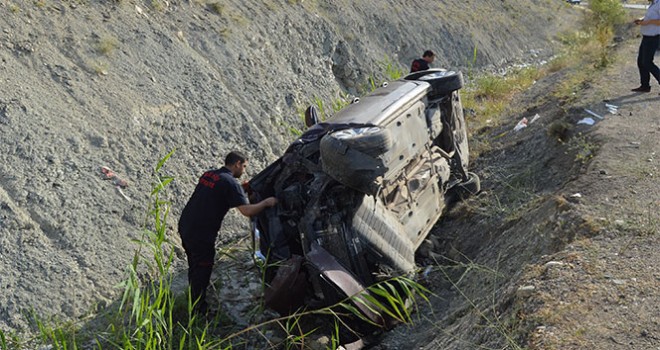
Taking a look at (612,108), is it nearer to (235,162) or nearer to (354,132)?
(354,132)

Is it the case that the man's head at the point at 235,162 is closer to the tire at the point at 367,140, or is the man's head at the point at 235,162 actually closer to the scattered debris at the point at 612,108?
the tire at the point at 367,140

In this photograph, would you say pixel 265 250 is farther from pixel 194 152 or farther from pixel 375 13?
pixel 375 13

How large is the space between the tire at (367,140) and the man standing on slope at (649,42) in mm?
6114

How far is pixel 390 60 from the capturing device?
50.7 feet

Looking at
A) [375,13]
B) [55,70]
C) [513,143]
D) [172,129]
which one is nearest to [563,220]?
[513,143]

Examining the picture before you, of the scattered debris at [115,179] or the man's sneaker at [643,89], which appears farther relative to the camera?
the man's sneaker at [643,89]

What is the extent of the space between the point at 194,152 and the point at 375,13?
26.7 ft

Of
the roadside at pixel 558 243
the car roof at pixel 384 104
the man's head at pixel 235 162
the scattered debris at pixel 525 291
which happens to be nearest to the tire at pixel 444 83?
the car roof at pixel 384 104

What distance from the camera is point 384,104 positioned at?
689 centimetres

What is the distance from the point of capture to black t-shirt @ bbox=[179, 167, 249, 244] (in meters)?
6.13

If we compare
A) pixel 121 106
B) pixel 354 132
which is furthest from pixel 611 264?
pixel 121 106

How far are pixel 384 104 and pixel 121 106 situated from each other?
3654 mm

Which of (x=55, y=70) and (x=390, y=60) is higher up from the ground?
(x=55, y=70)

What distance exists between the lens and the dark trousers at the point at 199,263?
20.6ft
